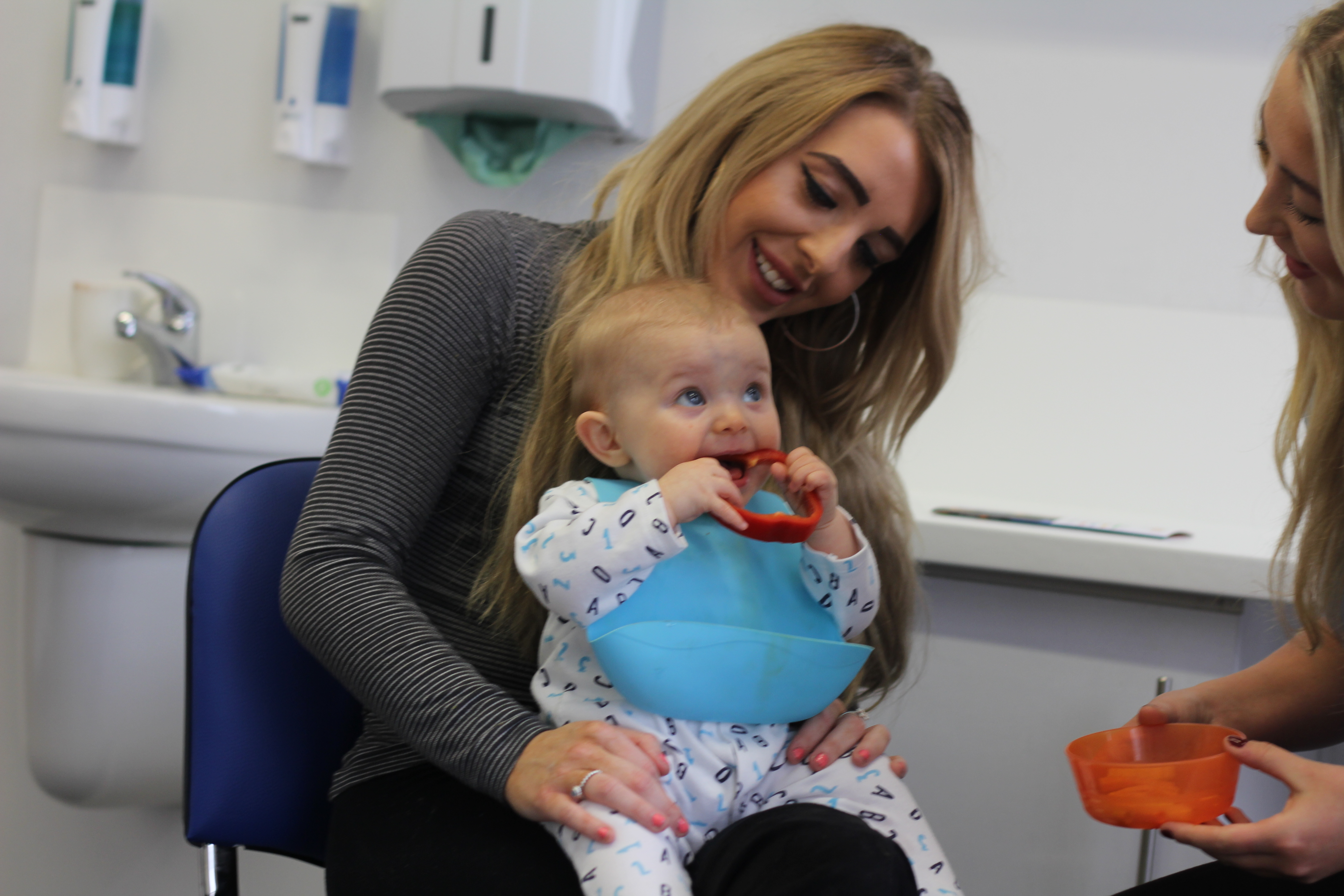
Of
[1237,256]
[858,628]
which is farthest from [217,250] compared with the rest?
[1237,256]

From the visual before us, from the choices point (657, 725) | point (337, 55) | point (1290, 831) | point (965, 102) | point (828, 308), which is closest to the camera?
point (1290, 831)

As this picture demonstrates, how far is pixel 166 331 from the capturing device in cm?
189

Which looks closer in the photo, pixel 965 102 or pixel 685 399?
pixel 685 399

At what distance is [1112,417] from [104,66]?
188 centimetres

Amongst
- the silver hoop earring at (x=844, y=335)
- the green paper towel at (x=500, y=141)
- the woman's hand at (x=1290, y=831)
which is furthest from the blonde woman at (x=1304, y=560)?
the green paper towel at (x=500, y=141)

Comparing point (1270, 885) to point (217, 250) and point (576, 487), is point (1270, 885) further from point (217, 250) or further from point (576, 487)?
point (217, 250)

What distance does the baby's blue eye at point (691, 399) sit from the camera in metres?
0.92

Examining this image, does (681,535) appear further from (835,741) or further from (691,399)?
(835,741)

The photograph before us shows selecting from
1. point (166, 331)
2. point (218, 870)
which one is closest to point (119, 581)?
point (166, 331)

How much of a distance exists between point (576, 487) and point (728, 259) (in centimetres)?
33

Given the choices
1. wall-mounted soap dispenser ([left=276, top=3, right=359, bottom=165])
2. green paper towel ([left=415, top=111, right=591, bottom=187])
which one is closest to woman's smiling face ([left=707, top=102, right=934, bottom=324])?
green paper towel ([left=415, top=111, right=591, bottom=187])

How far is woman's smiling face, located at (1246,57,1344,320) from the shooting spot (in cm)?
88

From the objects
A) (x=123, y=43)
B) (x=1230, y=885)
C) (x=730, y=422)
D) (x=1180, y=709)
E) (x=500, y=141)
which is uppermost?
(x=123, y=43)

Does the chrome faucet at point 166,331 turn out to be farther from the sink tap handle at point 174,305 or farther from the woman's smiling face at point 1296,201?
the woman's smiling face at point 1296,201
